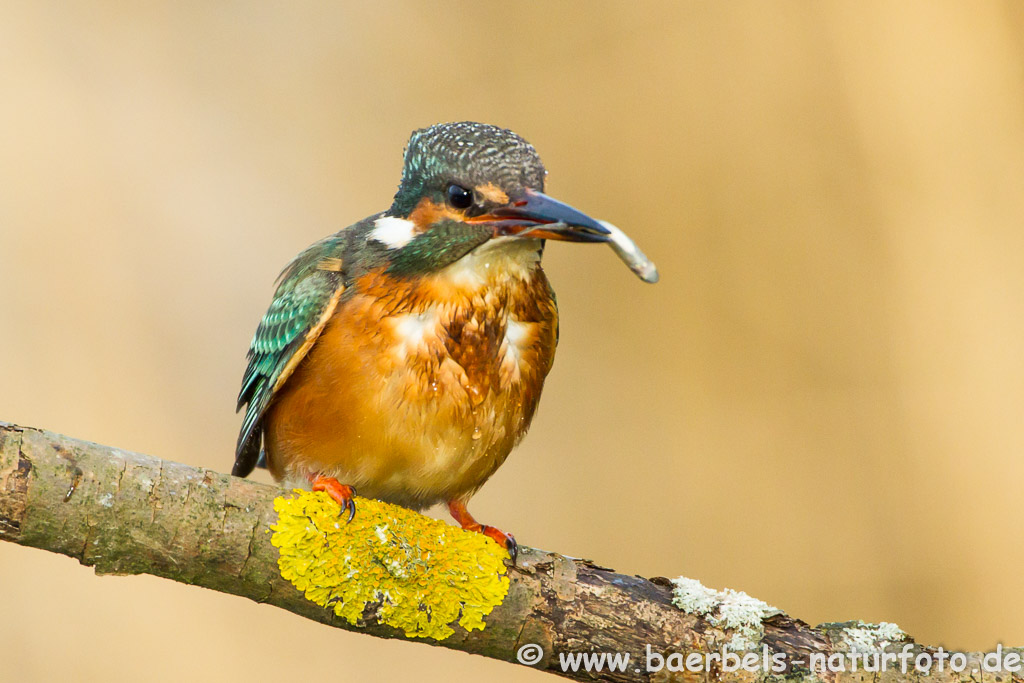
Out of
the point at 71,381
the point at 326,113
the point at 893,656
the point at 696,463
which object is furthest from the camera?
the point at 326,113

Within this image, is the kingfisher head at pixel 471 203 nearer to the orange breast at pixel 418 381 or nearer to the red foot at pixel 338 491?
the orange breast at pixel 418 381

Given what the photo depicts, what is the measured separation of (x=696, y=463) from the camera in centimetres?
441

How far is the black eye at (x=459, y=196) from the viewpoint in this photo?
2.41 m

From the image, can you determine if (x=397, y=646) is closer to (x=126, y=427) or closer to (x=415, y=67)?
(x=126, y=427)

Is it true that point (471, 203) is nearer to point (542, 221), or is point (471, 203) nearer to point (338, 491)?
point (542, 221)

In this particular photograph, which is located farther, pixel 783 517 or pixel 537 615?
pixel 783 517

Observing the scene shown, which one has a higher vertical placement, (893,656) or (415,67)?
(415,67)

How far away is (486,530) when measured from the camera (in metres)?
2.52

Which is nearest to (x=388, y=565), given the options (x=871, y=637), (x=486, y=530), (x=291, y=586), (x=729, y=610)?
(x=291, y=586)

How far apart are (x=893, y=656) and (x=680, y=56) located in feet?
9.53

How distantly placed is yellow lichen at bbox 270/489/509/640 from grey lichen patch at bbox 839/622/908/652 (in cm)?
73

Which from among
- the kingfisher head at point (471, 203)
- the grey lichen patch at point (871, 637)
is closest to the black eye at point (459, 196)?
the kingfisher head at point (471, 203)

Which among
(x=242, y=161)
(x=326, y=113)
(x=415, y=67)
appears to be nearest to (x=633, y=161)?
(x=415, y=67)

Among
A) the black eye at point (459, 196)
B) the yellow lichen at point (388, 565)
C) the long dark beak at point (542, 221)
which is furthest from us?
the black eye at point (459, 196)
